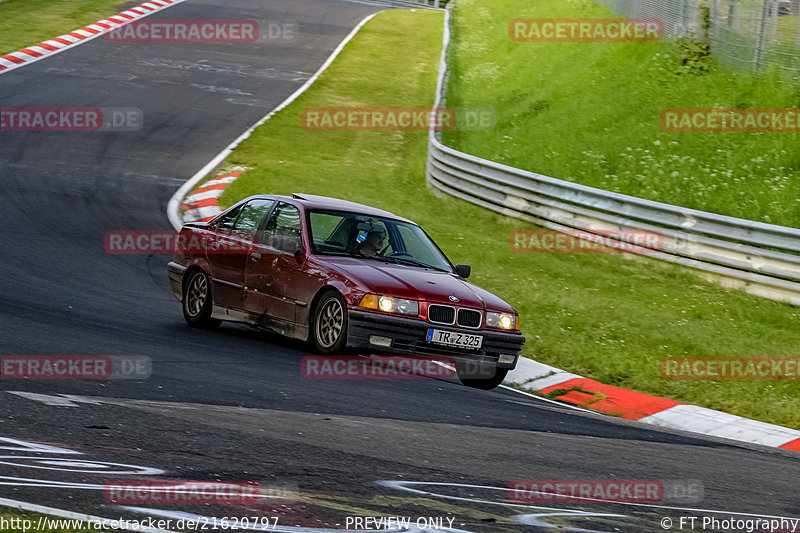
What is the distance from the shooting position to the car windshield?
10195mm

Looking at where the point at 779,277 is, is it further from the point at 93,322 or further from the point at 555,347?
the point at 93,322

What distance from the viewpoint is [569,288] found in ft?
47.9

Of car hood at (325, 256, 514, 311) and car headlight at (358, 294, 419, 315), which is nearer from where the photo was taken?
car headlight at (358, 294, 419, 315)

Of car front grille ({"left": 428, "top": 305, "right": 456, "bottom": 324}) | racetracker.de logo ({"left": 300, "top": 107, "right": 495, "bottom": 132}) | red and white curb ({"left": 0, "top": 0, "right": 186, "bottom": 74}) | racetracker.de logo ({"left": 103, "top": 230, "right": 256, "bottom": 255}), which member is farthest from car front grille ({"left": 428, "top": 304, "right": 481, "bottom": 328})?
red and white curb ({"left": 0, "top": 0, "right": 186, "bottom": 74})

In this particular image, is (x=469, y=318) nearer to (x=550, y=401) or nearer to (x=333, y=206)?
(x=550, y=401)

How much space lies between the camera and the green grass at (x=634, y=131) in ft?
56.4

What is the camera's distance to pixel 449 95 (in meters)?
28.6

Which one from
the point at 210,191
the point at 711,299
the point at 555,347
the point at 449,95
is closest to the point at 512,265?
the point at 711,299

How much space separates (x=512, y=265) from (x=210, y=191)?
623 centimetres

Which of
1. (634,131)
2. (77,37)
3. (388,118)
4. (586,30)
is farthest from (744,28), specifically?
(77,37)

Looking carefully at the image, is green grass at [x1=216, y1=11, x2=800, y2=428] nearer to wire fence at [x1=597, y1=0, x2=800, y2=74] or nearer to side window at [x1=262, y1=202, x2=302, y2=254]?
side window at [x1=262, y1=202, x2=302, y2=254]

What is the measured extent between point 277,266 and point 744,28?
13.0 metres

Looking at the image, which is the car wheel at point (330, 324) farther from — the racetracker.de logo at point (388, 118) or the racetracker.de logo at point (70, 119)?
the racetracker.de logo at point (388, 118)

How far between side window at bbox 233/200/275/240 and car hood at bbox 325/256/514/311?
51.7 inches
